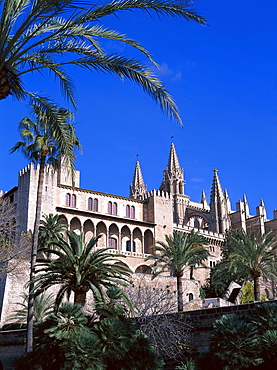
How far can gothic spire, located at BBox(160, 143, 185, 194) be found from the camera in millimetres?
89062

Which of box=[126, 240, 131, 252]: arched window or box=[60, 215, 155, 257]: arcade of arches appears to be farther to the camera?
box=[126, 240, 131, 252]: arched window

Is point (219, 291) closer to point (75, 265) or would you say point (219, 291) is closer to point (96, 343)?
point (75, 265)

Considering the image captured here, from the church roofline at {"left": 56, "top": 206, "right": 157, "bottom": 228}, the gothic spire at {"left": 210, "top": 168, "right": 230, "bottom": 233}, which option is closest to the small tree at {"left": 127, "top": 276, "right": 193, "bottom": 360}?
the church roofline at {"left": 56, "top": 206, "right": 157, "bottom": 228}

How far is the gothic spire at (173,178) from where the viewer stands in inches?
3506

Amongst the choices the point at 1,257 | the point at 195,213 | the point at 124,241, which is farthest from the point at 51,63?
the point at 195,213

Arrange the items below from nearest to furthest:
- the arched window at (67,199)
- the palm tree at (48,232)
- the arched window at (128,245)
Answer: the palm tree at (48,232) → the arched window at (67,199) → the arched window at (128,245)

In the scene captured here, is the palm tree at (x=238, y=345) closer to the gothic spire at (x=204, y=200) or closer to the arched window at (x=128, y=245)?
the arched window at (x=128, y=245)

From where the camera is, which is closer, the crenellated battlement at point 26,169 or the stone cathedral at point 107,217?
the stone cathedral at point 107,217

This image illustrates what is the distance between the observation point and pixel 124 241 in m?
53.8

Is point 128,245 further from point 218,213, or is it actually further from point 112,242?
point 218,213

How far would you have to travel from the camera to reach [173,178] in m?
89.4

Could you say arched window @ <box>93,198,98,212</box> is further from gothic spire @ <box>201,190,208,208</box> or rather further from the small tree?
gothic spire @ <box>201,190,208,208</box>

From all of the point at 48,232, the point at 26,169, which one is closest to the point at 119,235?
the point at 26,169

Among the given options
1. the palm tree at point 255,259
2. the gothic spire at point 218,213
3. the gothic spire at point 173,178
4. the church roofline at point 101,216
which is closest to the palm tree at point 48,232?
the church roofline at point 101,216
